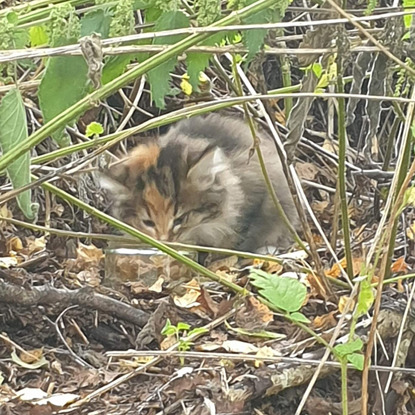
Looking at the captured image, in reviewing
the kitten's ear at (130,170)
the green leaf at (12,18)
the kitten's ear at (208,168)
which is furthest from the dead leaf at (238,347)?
the kitten's ear at (130,170)

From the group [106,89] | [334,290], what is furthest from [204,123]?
[106,89]

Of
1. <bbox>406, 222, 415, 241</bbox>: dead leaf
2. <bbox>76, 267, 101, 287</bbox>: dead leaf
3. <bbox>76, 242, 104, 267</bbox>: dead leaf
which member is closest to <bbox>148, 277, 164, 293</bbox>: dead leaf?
<bbox>76, 267, 101, 287</bbox>: dead leaf

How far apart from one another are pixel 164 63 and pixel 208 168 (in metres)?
1.75

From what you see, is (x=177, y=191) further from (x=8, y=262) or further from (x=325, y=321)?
(x=325, y=321)

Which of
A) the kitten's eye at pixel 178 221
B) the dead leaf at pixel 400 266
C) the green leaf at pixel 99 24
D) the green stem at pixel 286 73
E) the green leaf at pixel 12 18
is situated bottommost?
the kitten's eye at pixel 178 221

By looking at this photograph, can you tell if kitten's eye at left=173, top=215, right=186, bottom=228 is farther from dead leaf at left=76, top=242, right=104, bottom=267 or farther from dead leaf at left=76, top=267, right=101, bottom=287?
dead leaf at left=76, top=267, right=101, bottom=287

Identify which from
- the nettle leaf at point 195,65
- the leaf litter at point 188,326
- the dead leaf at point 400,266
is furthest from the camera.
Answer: the dead leaf at point 400,266

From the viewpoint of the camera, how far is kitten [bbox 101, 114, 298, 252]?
307 cm

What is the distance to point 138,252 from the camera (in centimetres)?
258

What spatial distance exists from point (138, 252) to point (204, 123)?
0.81 metres

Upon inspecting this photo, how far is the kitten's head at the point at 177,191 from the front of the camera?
3055 mm

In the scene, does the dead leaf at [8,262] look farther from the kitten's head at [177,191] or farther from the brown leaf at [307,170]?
the brown leaf at [307,170]

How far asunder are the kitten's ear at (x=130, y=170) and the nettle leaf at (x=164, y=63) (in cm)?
176

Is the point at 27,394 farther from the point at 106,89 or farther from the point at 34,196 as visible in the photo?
the point at 34,196
